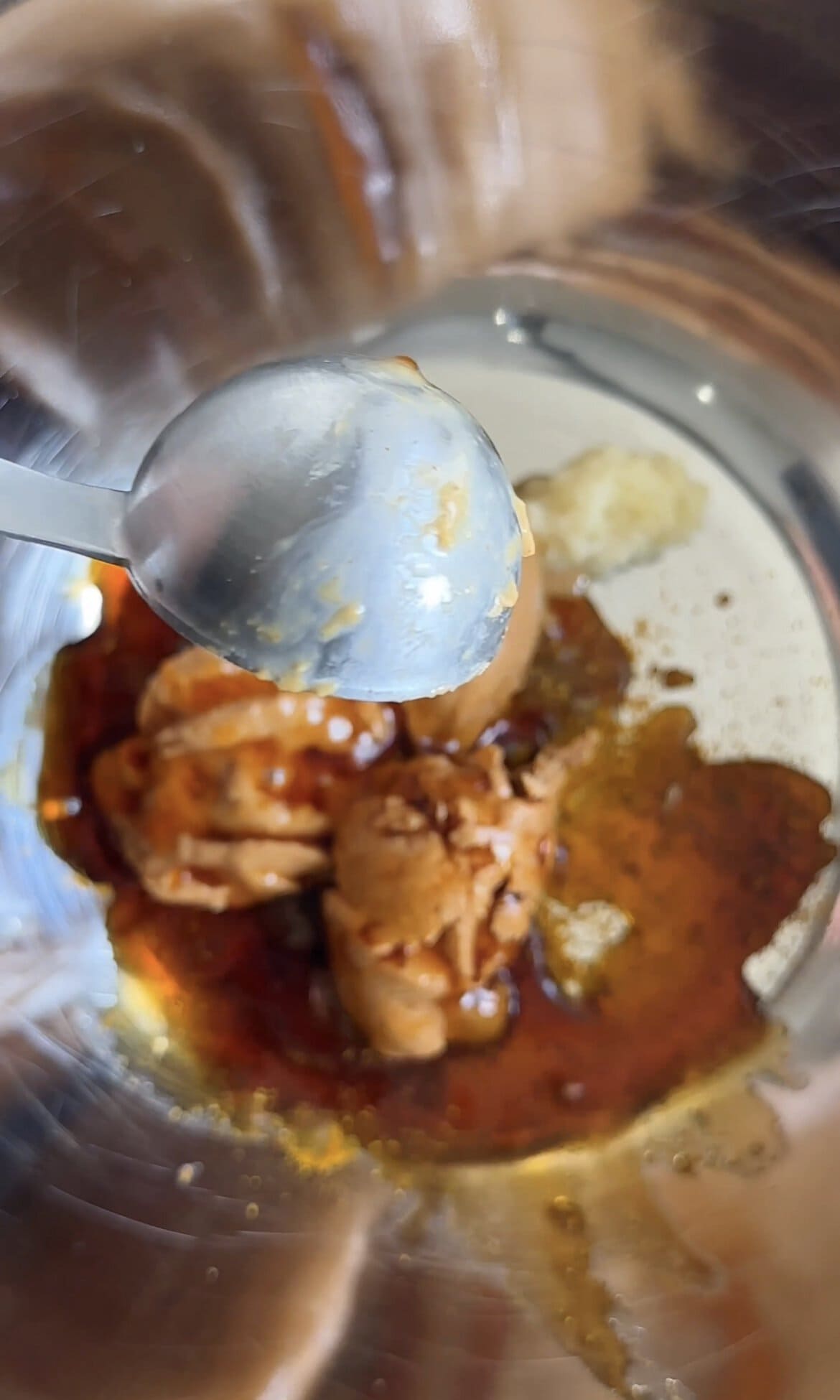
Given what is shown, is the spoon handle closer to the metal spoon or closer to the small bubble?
the metal spoon

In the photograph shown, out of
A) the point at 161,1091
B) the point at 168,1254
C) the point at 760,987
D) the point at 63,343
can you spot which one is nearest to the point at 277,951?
the point at 161,1091

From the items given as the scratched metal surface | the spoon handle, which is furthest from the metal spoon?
the scratched metal surface

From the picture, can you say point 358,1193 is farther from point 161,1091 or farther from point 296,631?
point 296,631

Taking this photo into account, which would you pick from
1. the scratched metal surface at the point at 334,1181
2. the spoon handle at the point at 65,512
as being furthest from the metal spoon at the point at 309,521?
the scratched metal surface at the point at 334,1181

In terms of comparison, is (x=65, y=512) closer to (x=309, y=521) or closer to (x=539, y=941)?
(x=309, y=521)

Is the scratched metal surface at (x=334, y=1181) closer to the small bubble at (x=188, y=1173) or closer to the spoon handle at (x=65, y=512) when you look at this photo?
the small bubble at (x=188, y=1173)

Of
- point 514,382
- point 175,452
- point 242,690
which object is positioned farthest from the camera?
point 514,382
